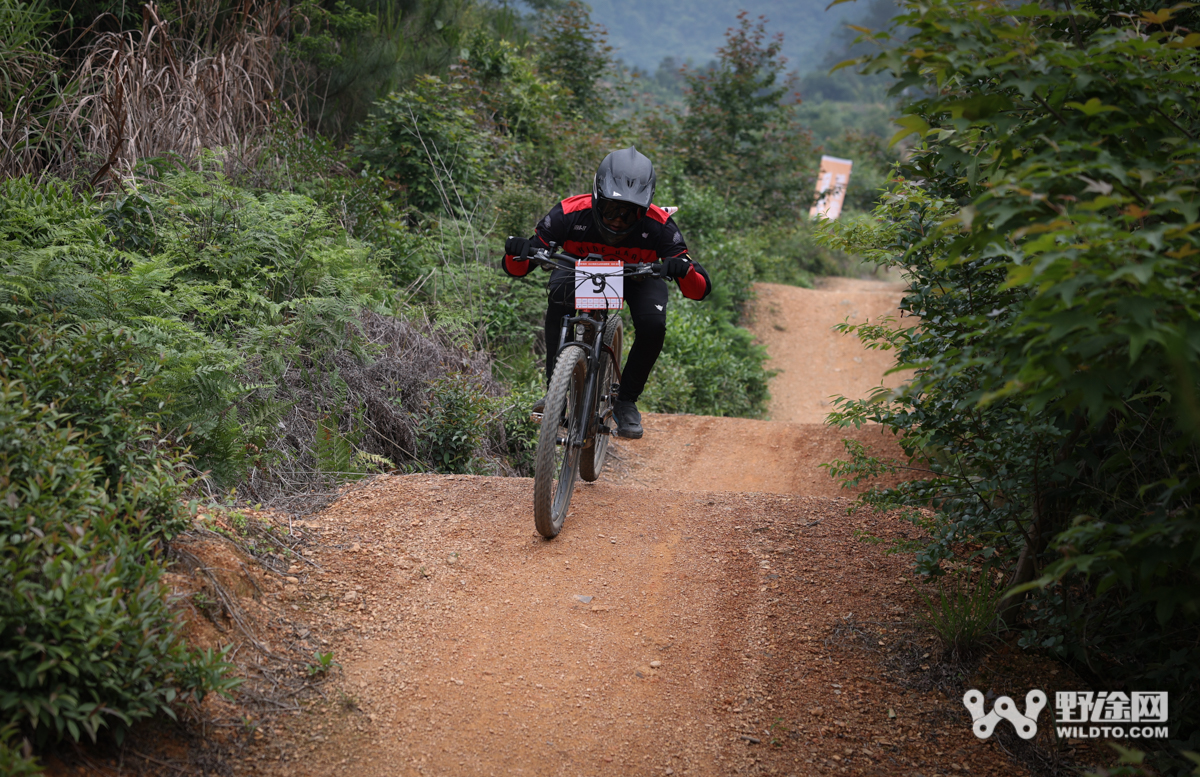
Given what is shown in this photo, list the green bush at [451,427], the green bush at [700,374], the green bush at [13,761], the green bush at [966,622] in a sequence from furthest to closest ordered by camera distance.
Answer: the green bush at [700,374]
the green bush at [451,427]
the green bush at [966,622]
the green bush at [13,761]

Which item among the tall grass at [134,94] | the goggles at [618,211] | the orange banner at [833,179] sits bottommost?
the goggles at [618,211]

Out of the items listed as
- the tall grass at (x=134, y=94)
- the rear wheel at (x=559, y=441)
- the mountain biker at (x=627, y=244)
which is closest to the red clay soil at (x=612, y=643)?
the rear wheel at (x=559, y=441)

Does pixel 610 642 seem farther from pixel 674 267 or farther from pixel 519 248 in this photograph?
pixel 519 248

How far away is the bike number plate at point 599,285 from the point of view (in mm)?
4258

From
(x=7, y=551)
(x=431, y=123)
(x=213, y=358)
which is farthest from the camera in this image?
(x=431, y=123)

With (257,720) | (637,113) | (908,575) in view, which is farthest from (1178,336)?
(637,113)

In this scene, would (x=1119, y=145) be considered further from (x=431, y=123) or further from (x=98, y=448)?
(x=431, y=123)

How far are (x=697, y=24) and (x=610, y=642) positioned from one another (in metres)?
98.7

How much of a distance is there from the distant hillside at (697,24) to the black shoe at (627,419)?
79.2m

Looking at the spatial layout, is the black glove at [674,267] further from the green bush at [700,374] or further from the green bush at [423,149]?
the green bush at [700,374]

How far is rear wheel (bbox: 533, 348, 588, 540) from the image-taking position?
3.85 metres

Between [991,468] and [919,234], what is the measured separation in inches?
43.6

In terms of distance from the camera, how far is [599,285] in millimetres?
4277

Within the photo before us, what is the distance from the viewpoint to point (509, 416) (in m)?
6.32
